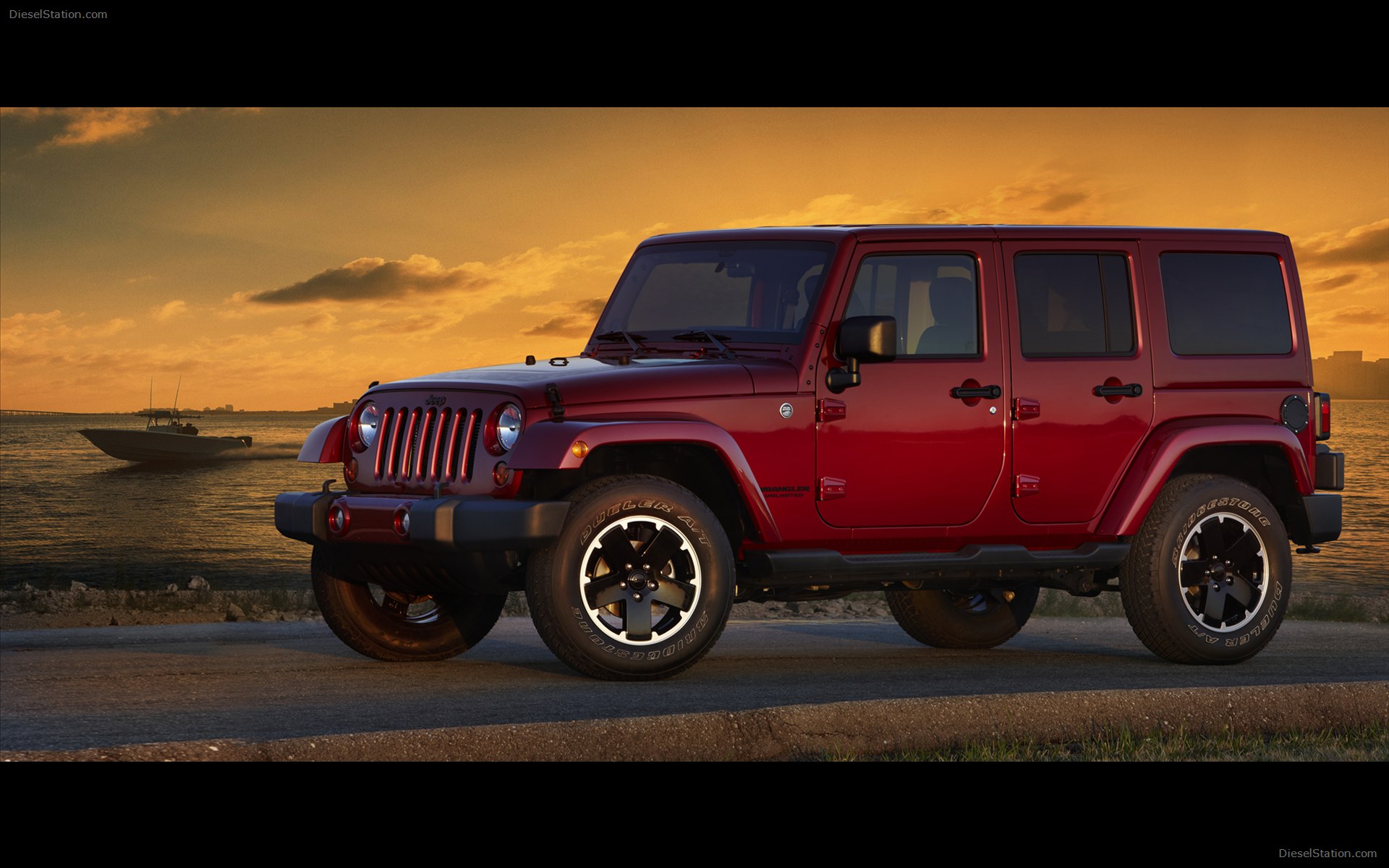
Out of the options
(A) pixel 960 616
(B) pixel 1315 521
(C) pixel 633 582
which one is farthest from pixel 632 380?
(B) pixel 1315 521

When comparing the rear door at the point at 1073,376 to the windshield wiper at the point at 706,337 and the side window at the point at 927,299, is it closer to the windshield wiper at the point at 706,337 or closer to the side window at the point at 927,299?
the side window at the point at 927,299

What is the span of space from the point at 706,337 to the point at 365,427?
1.92 meters

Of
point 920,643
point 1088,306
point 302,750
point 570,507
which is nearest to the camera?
point 302,750

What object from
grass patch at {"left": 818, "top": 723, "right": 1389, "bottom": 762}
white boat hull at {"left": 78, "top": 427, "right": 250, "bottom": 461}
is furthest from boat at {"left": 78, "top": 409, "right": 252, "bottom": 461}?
grass patch at {"left": 818, "top": 723, "right": 1389, "bottom": 762}

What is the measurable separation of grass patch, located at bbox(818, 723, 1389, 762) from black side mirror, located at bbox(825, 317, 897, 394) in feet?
6.93

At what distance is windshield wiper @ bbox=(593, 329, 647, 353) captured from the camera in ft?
29.8

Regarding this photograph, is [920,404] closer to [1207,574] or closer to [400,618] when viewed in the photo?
[1207,574]

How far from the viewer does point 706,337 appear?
29.5ft

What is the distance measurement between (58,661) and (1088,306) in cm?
654

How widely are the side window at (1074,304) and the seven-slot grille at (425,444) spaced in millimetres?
3155

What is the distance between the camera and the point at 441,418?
8367 mm

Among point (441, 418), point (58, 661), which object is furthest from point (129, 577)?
point (441, 418)

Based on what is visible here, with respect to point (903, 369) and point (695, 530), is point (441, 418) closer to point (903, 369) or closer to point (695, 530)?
point (695, 530)

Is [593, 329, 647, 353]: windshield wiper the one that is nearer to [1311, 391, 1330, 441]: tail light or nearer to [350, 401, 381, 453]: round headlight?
[350, 401, 381, 453]: round headlight
